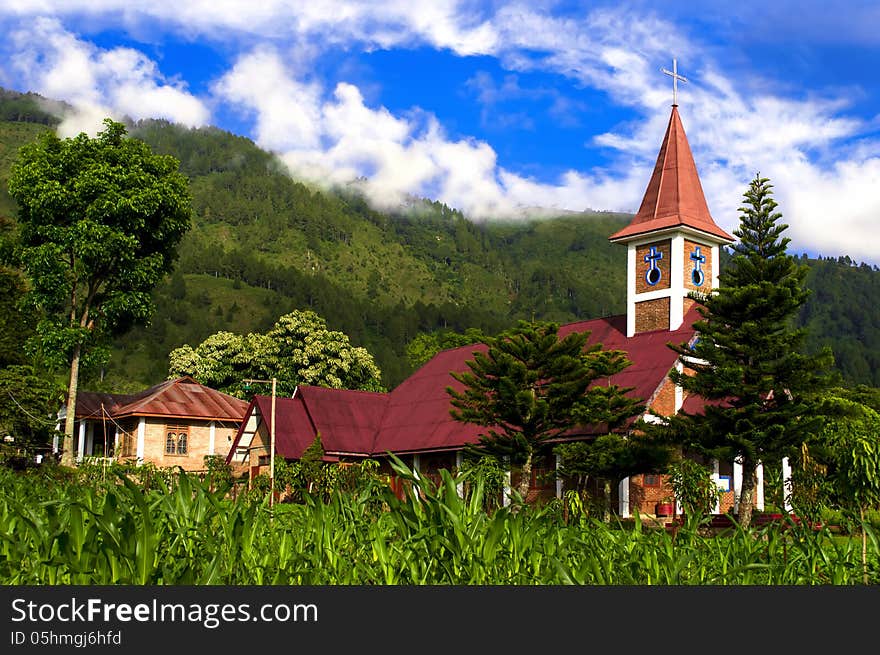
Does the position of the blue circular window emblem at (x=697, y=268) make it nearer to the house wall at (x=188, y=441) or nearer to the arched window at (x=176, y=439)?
the house wall at (x=188, y=441)

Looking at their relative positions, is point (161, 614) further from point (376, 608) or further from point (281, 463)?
point (281, 463)

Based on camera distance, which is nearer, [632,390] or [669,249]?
[632,390]

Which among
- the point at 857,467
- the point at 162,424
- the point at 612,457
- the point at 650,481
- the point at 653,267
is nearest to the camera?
the point at 857,467

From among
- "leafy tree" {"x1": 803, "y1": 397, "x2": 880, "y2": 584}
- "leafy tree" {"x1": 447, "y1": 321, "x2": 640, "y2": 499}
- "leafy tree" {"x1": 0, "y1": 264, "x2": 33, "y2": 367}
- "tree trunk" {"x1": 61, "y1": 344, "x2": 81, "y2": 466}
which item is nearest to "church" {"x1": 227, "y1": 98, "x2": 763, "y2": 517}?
"leafy tree" {"x1": 447, "y1": 321, "x2": 640, "y2": 499}

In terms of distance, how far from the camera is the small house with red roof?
4059 cm

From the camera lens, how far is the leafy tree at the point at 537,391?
2495cm

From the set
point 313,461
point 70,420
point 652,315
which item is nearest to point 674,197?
point 652,315

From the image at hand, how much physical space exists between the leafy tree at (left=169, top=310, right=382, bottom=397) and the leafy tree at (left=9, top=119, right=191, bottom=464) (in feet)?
55.9

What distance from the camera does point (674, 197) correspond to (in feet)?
104

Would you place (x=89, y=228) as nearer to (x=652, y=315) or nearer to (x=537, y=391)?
(x=537, y=391)

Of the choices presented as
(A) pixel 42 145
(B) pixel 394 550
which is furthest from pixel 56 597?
(A) pixel 42 145

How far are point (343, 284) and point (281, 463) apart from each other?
13225cm

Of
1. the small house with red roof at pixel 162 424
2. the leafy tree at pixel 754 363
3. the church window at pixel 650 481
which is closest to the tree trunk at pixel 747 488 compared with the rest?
the leafy tree at pixel 754 363

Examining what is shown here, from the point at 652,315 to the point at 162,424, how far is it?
21.1 metres
